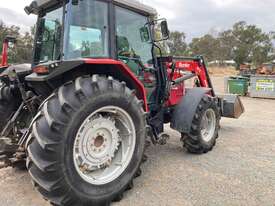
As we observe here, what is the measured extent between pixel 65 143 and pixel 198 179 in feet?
6.21

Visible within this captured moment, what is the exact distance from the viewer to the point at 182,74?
18.3 ft

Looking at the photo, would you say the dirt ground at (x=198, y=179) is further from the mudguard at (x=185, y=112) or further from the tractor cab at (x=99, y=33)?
the tractor cab at (x=99, y=33)

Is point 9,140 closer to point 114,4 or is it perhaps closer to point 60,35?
point 60,35

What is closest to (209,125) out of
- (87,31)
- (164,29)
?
(164,29)

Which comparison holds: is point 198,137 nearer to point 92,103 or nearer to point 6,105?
point 92,103

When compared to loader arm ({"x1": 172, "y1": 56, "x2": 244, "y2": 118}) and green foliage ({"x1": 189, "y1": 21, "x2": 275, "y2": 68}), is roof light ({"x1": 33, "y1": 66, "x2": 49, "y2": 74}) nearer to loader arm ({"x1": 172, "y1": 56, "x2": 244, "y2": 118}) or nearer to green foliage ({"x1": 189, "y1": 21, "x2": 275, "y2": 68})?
loader arm ({"x1": 172, "y1": 56, "x2": 244, "y2": 118})

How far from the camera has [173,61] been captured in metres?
5.03

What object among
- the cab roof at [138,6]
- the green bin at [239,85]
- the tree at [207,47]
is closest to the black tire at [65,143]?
the cab roof at [138,6]

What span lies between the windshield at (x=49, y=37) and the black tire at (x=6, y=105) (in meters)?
0.68

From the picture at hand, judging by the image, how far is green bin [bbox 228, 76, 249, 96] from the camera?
1469 centimetres

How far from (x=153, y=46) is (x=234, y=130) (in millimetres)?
3367

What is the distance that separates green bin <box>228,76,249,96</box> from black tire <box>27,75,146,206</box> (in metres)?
12.7

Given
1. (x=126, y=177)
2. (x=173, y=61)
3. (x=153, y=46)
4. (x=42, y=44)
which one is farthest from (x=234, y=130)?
(x=42, y=44)

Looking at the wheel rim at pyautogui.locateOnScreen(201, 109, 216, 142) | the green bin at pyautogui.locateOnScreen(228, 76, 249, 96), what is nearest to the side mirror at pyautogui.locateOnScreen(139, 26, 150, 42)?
the wheel rim at pyautogui.locateOnScreen(201, 109, 216, 142)
